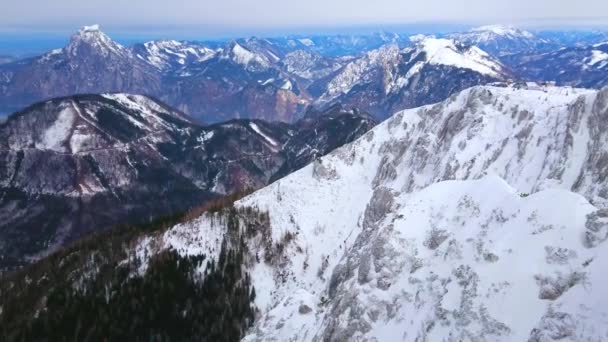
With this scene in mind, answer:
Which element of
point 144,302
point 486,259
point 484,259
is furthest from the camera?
point 144,302

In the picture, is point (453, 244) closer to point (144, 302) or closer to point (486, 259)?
point (486, 259)

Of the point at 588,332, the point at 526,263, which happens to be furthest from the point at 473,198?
the point at 588,332

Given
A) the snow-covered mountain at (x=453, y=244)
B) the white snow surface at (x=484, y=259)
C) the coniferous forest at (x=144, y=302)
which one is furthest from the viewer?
the coniferous forest at (x=144, y=302)

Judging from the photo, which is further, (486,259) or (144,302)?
(144,302)

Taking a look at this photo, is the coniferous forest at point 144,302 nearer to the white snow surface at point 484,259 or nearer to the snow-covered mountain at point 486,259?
the white snow surface at point 484,259

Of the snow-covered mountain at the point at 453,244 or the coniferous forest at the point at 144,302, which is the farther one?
the coniferous forest at the point at 144,302

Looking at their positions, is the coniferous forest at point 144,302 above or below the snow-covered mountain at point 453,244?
below

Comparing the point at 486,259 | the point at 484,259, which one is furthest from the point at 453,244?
the point at 486,259

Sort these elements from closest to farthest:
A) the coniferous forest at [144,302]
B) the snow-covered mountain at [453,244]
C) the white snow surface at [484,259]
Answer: the white snow surface at [484,259] < the snow-covered mountain at [453,244] < the coniferous forest at [144,302]

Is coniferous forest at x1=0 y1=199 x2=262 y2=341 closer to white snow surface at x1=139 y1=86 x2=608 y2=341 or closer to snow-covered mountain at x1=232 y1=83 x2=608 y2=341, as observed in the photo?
white snow surface at x1=139 y1=86 x2=608 y2=341

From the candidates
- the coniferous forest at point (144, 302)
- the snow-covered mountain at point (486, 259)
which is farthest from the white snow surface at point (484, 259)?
the coniferous forest at point (144, 302)

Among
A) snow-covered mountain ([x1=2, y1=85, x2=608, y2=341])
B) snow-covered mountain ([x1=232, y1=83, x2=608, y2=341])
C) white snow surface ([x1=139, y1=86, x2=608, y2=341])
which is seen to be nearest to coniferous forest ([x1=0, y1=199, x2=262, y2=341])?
snow-covered mountain ([x1=2, y1=85, x2=608, y2=341])
